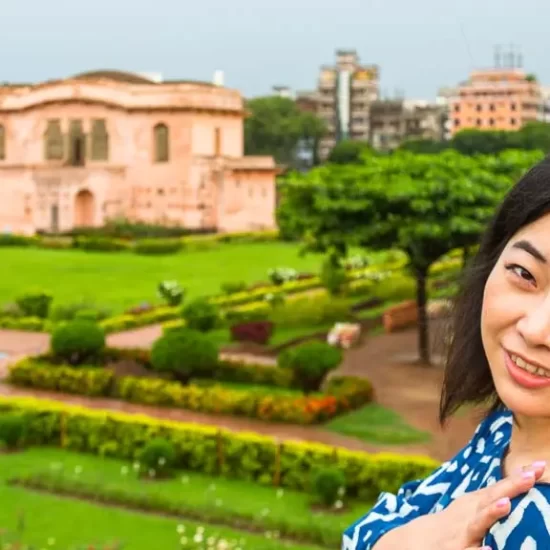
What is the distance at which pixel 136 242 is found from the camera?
30.0 metres

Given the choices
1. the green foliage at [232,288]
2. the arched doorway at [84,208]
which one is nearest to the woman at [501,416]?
the green foliage at [232,288]

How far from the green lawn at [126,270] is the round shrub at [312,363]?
7.68 m

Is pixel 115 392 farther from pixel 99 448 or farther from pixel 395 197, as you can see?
pixel 395 197

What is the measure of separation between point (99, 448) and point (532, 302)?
8.16 meters

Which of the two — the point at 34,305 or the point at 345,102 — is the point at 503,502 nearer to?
the point at 34,305

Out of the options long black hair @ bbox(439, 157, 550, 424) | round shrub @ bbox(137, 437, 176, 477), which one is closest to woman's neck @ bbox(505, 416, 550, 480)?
long black hair @ bbox(439, 157, 550, 424)

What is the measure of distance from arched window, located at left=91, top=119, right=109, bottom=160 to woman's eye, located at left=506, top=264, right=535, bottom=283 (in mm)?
33634

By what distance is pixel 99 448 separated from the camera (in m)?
9.22

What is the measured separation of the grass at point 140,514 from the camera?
23.2 ft

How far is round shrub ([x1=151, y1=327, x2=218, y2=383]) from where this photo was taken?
1158cm

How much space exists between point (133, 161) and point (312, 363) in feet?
79.2

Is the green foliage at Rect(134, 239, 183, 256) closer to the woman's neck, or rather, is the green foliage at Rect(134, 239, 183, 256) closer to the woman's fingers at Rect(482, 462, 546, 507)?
the woman's neck

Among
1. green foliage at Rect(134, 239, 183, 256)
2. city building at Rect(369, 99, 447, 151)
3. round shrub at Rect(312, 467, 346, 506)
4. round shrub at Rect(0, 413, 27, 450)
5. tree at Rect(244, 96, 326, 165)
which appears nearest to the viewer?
round shrub at Rect(312, 467, 346, 506)

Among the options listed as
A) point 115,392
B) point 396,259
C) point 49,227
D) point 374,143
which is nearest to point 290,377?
point 115,392
